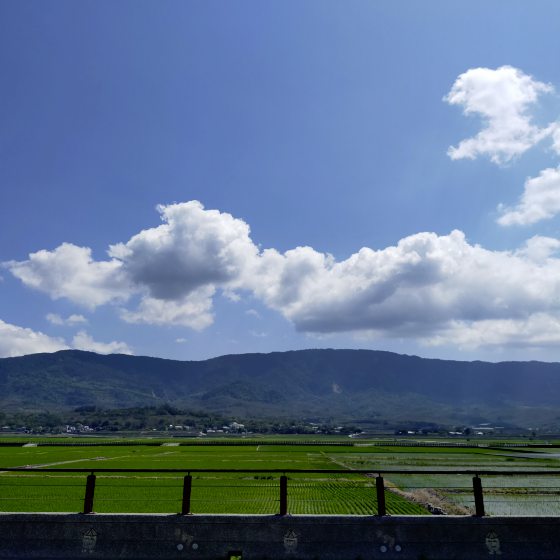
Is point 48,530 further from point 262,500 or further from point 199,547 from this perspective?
point 262,500

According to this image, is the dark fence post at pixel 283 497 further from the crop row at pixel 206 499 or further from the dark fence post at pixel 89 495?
the crop row at pixel 206 499

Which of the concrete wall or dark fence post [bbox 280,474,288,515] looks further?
dark fence post [bbox 280,474,288,515]

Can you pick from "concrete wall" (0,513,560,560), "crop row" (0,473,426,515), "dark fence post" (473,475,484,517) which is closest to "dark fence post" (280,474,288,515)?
"concrete wall" (0,513,560,560)

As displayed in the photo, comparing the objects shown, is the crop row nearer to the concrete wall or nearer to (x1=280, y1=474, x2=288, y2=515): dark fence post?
the concrete wall

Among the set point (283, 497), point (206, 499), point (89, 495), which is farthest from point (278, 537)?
point (206, 499)

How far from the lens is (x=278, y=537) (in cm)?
1334

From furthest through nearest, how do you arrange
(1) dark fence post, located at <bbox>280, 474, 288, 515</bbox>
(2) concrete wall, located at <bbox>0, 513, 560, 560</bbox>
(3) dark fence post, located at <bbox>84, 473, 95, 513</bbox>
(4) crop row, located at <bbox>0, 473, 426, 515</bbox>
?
(4) crop row, located at <bbox>0, 473, 426, 515</bbox>
(3) dark fence post, located at <bbox>84, 473, 95, 513</bbox>
(1) dark fence post, located at <bbox>280, 474, 288, 515</bbox>
(2) concrete wall, located at <bbox>0, 513, 560, 560</bbox>

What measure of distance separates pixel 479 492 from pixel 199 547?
7.58 meters

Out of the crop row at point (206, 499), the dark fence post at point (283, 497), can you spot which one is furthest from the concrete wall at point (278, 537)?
the crop row at point (206, 499)

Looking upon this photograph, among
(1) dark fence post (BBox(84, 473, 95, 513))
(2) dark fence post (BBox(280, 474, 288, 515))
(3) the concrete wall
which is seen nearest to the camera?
(3) the concrete wall

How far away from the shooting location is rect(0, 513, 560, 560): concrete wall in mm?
13266

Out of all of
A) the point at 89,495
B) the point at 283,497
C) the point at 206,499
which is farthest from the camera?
the point at 206,499

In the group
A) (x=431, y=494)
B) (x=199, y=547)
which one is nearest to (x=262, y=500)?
(x=431, y=494)

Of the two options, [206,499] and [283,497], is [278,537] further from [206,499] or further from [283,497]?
[206,499]
